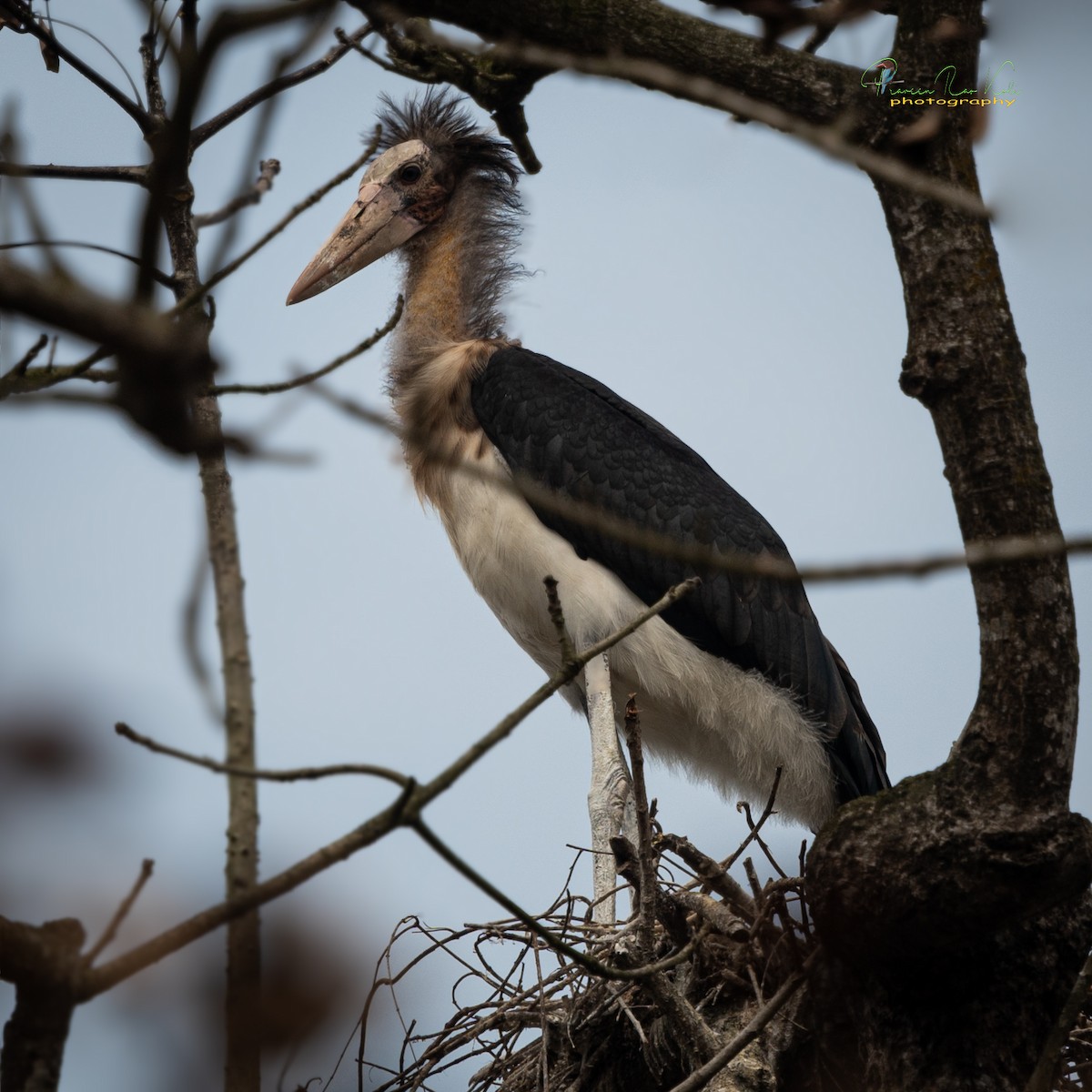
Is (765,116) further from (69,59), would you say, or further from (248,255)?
(69,59)

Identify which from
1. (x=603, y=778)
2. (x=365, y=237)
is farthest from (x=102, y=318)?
(x=365, y=237)

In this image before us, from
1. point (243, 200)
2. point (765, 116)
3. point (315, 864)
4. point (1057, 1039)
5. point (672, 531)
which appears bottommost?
point (1057, 1039)

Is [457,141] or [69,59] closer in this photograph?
[69,59]

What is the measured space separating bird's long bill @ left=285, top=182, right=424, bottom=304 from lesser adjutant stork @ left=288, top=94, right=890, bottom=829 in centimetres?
77

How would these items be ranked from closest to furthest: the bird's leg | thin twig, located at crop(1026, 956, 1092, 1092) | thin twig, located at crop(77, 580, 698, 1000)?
1. thin twig, located at crop(77, 580, 698, 1000)
2. thin twig, located at crop(1026, 956, 1092, 1092)
3. the bird's leg

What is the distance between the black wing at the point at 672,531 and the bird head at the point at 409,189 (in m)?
1.25

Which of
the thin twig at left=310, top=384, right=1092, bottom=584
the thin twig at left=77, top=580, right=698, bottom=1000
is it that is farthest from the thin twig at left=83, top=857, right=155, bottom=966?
the thin twig at left=310, top=384, right=1092, bottom=584

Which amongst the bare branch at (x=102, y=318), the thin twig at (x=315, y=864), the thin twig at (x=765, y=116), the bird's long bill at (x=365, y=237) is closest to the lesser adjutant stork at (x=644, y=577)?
the bird's long bill at (x=365, y=237)

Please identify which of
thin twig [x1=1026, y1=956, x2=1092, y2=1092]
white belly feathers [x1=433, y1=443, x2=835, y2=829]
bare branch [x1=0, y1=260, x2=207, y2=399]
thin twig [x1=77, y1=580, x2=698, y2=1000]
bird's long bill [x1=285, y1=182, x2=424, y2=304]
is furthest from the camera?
bird's long bill [x1=285, y1=182, x2=424, y2=304]

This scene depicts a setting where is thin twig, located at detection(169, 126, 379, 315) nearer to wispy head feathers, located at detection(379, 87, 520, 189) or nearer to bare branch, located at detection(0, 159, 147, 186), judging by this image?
bare branch, located at detection(0, 159, 147, 186)

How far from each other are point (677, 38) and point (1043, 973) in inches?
103

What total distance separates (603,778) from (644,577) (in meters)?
0.78

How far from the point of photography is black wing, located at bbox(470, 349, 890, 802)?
5.79 metres

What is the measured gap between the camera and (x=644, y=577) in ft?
18.9
